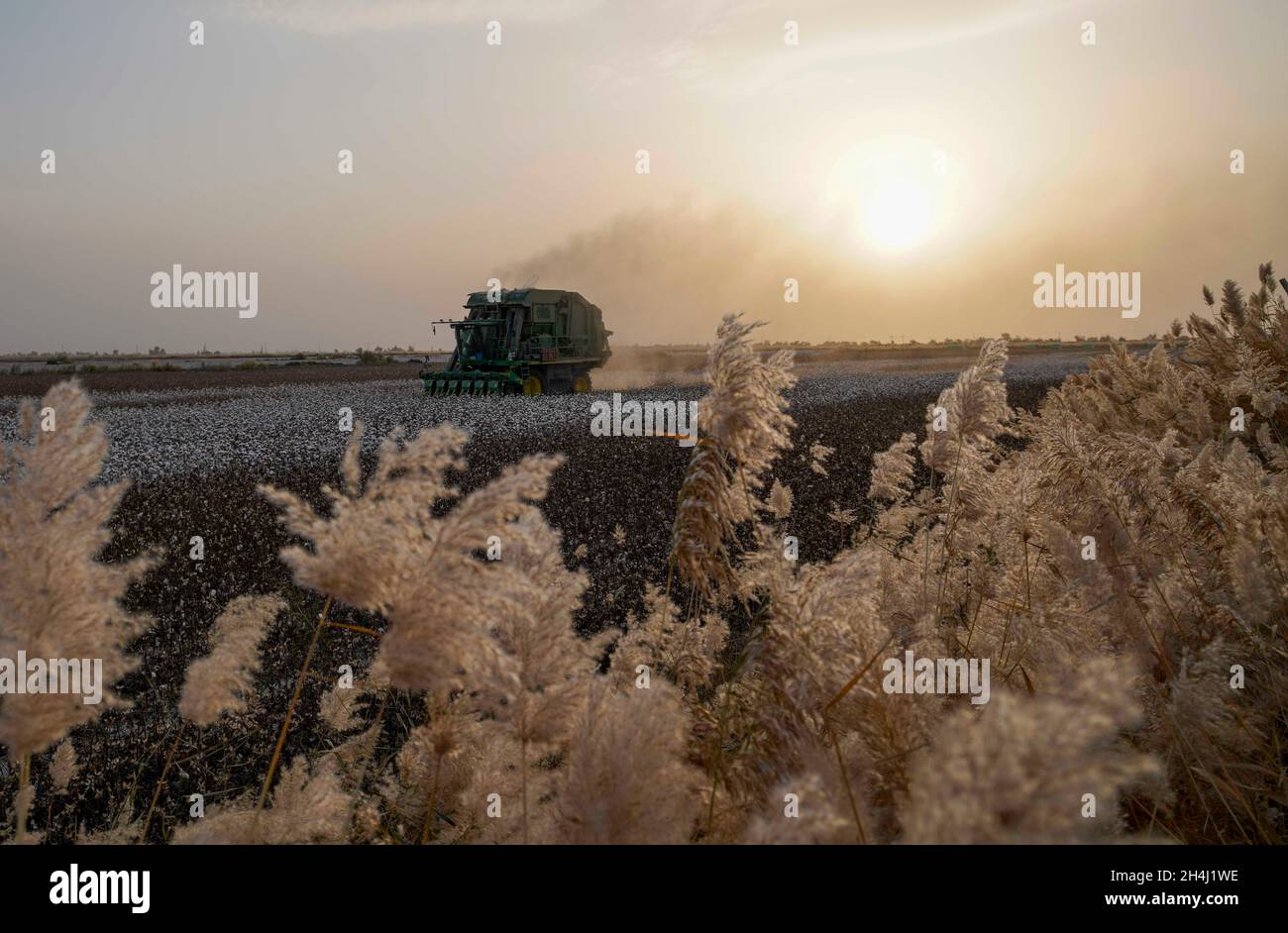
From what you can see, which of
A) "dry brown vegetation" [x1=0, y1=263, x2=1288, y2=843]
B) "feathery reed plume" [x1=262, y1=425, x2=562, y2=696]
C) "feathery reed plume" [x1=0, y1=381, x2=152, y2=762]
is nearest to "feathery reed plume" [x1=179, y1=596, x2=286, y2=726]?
"dry brown vegetation" [x1=0, y1=263, x2=1288, y2=843]

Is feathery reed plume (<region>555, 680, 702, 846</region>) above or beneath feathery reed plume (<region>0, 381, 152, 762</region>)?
beneath

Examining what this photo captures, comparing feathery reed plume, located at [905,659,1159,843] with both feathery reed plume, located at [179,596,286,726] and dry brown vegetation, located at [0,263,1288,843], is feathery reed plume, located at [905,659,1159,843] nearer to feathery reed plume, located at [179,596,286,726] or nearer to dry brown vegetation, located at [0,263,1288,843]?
dry brown vegetation, located at [0,263,1288,843]

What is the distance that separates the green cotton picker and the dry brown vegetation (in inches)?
891

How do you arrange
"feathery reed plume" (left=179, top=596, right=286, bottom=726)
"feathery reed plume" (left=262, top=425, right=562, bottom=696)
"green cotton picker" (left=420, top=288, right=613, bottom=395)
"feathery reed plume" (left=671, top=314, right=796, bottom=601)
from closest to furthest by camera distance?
"feathery reed plume" (left=262, top=425, right=562, bottom=696) → "feathery reed plume" (left=179, top=596, right=286, bottom=726) → "feathery reed plume" (left=671, top=314, right=796, bottom=601) → "green cotton picker" (left=420, top=288, right=613, bottom=395)

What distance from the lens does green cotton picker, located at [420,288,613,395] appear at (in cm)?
2606

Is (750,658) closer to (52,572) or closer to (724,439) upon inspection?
(724,439)

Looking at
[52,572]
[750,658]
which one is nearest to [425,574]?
[52,572]

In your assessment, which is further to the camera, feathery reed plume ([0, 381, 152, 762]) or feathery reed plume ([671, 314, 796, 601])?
feathery reed plume ([671, 314, 796, 601])

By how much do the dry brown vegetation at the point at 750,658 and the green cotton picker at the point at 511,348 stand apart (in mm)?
22623

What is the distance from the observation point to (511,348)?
2655cm

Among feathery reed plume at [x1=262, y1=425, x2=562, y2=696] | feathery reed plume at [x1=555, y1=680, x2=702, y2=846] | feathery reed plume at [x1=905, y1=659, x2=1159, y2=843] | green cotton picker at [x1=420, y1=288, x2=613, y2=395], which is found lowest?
feathery reed plume at [x1=555, y1=680, x2=702, y2=846]

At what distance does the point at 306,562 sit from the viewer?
139 cm
